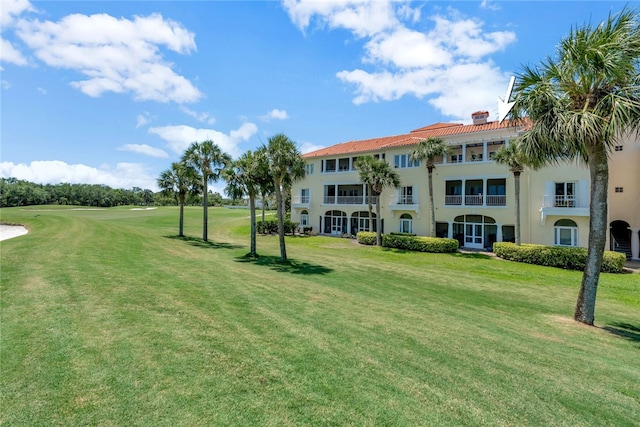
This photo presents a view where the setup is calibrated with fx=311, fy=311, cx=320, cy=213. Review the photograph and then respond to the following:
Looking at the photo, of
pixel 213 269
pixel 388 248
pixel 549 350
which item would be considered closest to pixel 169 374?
pixel 549 350

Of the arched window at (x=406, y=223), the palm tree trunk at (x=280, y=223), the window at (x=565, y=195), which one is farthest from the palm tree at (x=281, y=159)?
the window at (x=565, y=195)

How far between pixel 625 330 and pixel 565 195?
18144 millimetres

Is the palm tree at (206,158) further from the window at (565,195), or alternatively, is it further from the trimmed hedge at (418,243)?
the window at (565,195)

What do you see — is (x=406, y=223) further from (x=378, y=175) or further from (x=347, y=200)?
(x=347, y=200)

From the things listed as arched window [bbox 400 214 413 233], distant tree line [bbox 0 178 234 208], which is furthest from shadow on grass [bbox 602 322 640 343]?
distant tree line [bbox 0 178 234 208]

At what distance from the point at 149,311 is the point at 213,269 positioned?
690 cm

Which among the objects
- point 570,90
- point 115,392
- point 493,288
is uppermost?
point 570,90

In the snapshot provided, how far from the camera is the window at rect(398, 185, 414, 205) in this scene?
101ft

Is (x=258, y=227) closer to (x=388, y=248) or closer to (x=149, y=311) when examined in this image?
(x=388, y=248)

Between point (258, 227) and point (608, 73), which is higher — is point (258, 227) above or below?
below

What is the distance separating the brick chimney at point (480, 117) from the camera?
30.0 meters

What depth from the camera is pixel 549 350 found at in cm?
680

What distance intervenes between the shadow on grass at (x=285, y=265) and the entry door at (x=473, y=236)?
17032mm

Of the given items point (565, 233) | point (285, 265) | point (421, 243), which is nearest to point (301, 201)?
point (421, 243)
